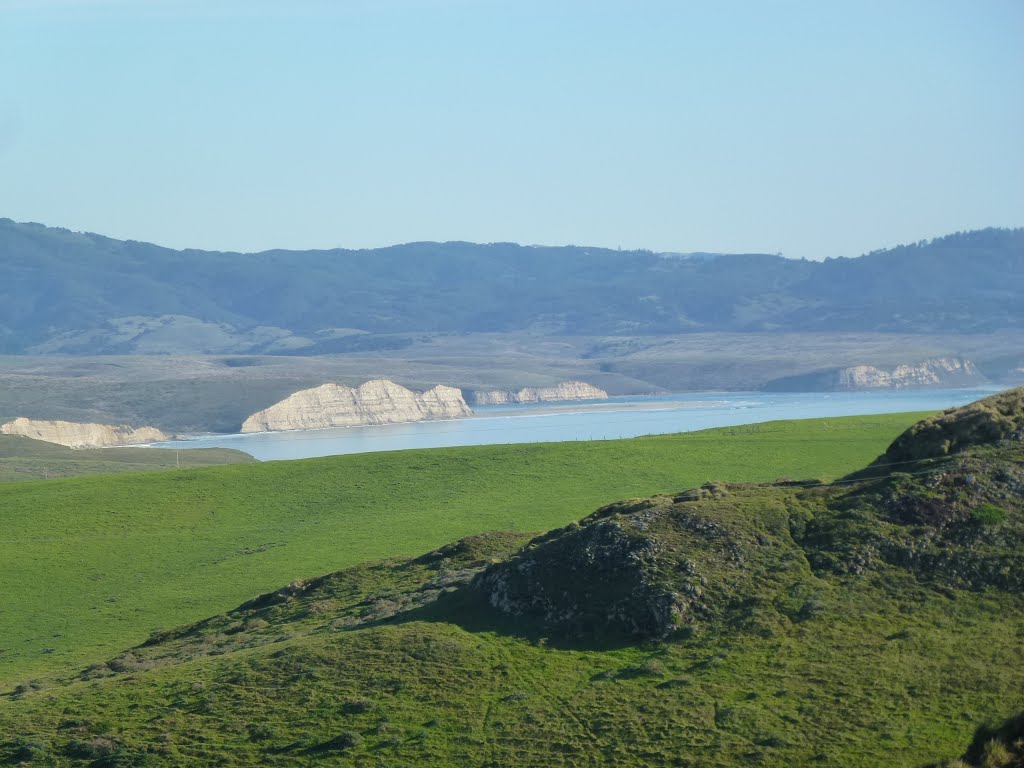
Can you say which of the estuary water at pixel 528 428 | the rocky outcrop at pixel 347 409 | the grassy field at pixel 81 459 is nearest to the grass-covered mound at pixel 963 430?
the grassy field at pixel 81 459

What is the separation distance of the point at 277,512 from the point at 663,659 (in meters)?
33.7

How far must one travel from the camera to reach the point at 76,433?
5507 inches

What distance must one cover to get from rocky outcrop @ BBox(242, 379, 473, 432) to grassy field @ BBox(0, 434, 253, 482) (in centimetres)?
6179

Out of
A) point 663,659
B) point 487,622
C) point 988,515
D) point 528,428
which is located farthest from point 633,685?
point 528,428

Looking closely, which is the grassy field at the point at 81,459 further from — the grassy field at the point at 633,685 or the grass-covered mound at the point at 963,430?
the grassy field at the point at 633,685

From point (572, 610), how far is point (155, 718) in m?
7.94

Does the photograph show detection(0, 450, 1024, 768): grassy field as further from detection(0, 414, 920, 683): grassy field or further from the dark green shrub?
detection(0, 414, 920, 683): grassy field

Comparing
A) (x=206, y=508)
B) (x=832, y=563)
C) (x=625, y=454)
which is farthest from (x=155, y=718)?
(x=625, y=454)

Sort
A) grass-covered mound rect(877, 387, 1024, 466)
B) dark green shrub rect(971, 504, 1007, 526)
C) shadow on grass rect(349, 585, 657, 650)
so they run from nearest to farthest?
1. shadow on grass rect(349, 585, 657, 650)
2. dark green shrub rect(971, 504, 1007, 526)
3. grass-covered mound rect(877, 387, 1024, 466)

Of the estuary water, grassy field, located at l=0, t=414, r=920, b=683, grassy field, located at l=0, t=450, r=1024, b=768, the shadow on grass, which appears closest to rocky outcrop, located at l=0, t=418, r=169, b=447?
the estuary water

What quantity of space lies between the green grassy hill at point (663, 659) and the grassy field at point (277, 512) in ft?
33.8

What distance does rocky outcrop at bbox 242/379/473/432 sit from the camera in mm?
181125

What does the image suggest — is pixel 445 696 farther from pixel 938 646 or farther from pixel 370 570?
pixel 370 570

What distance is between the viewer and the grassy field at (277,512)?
43.1 meters
